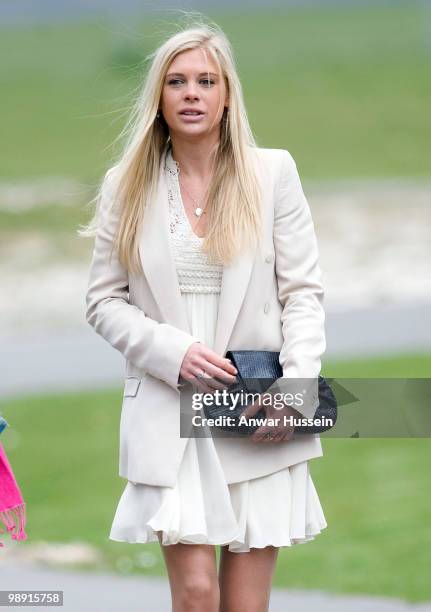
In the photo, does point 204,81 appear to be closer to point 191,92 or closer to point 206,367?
point 191,92

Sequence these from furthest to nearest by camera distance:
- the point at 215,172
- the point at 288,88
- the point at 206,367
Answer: the point at 288,88 < the point at 215,172 < the point at 206,367

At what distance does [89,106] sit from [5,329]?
9.39 meters

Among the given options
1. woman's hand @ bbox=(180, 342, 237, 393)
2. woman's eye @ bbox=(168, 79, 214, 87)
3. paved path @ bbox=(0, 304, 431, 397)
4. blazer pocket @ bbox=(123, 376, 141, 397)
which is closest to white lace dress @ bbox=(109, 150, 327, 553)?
woman's hand @ bbox=(180, 342, 237, 393)

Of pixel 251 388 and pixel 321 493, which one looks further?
pixel 321 493

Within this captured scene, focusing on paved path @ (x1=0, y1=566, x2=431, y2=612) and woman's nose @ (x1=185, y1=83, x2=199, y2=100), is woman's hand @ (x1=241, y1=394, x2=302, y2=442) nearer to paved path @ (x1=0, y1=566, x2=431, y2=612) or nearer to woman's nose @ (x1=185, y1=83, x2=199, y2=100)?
woman's nose @ (x1=185, y1=83, x2=199, y2=100)

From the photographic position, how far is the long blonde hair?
5.12 metres

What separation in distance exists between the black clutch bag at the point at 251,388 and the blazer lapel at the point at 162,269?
0.65ft

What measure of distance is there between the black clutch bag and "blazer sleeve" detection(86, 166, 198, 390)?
0.49 ft

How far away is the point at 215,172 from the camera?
5.27m

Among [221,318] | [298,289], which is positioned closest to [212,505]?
[221,318]

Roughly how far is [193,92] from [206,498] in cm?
119

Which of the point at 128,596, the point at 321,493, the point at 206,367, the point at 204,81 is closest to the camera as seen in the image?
the point at 206,367

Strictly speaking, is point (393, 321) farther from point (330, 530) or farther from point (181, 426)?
point (181, 426)

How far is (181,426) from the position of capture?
5090mm
